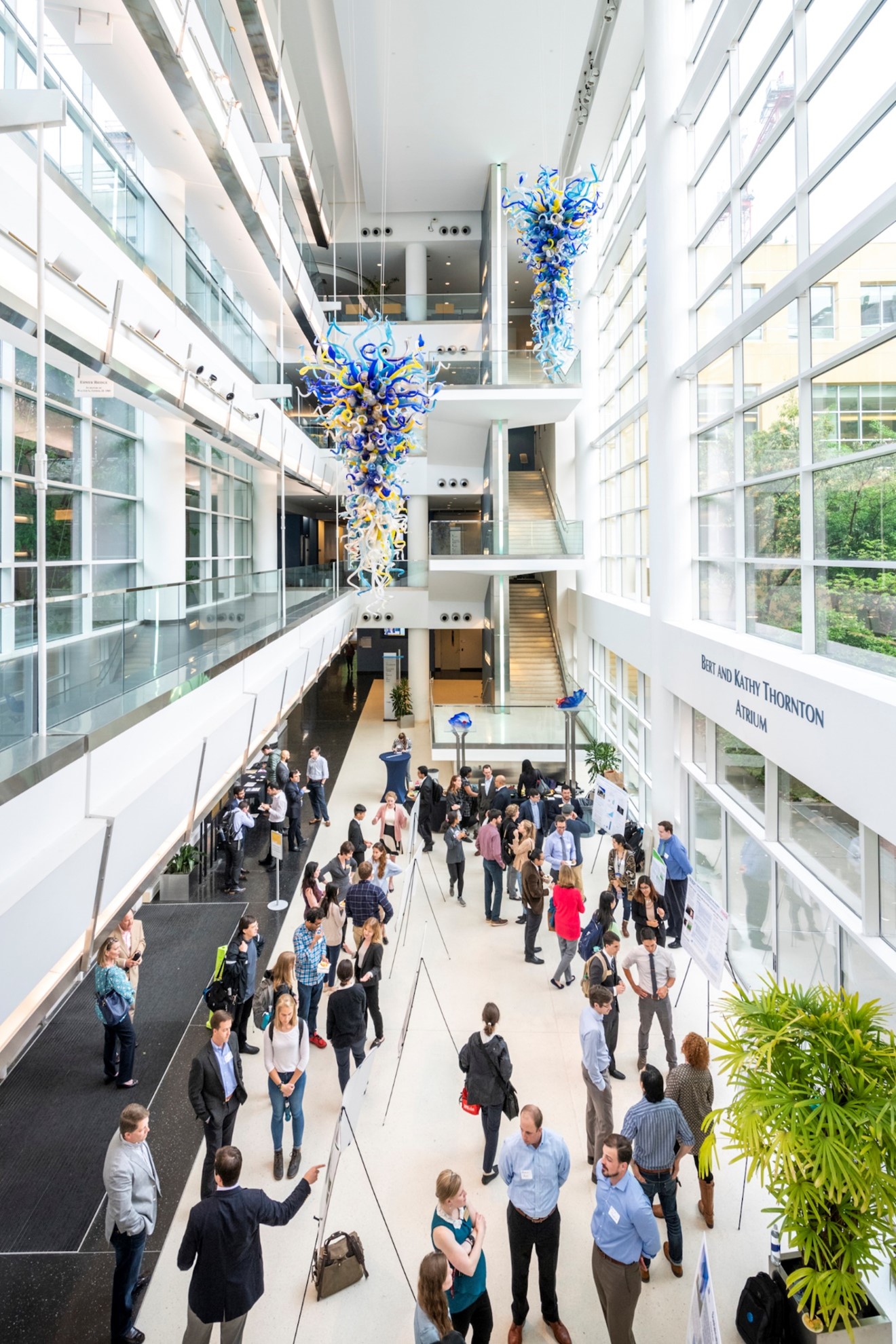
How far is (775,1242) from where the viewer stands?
4.50 m

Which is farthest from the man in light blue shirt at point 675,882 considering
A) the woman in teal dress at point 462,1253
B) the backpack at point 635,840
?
the woman in teal dress at point 462,1253

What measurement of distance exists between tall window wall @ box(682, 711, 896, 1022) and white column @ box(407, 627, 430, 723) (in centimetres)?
1616

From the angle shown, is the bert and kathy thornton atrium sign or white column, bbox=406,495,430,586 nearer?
the bert and kathy thornton atrium sign

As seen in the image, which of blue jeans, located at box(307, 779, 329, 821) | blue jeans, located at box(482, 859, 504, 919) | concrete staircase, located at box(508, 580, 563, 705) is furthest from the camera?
concrete staircase, located at box(508, 580, 563, 705)

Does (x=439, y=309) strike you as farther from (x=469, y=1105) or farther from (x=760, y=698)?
(x=469, y=1105)

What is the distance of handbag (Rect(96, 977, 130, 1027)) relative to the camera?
6.71 meters

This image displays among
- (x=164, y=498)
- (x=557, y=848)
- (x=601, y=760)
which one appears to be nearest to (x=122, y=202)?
(x=164, y=498)

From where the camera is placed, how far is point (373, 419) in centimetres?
605

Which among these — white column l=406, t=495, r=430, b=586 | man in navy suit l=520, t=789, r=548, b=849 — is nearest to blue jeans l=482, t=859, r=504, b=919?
man in navy suit l=520, t=789, r=548, b=849

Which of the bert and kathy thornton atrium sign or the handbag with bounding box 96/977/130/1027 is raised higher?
the bert and kathy thornton atrium sign

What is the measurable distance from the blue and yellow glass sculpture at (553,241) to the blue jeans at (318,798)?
976cm

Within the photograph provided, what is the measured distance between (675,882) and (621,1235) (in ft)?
19.3

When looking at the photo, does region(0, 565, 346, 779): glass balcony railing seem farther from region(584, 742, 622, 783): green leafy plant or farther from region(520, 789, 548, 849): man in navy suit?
region(584, 742, 622, 783): green leafy plant

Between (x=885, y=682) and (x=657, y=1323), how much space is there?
4.34 m
